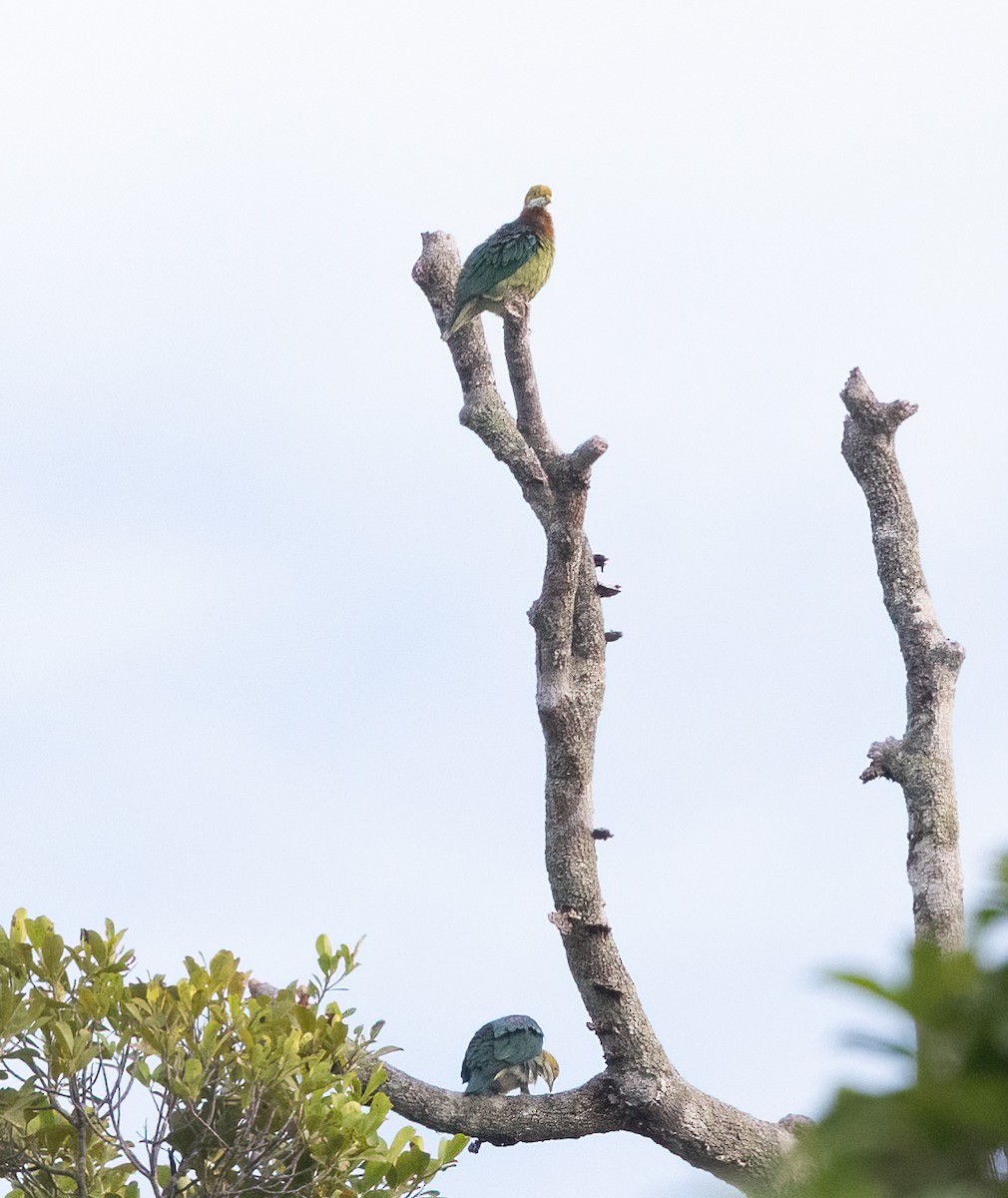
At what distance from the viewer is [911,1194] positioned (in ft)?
2.89

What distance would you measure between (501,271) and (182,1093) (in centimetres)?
453

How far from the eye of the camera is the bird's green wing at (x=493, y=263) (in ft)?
24.8

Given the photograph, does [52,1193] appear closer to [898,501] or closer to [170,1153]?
[170,1153]

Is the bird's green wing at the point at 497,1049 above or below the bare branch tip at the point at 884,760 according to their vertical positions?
below

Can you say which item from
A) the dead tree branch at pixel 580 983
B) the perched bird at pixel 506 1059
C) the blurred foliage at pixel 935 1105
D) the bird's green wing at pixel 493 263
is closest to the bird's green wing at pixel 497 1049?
the perched bird at pixel 506 1059

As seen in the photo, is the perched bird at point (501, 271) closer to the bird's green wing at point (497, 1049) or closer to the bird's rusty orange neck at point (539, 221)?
the bird's rusty orange neck at point (539, 221)

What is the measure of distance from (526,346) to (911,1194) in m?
6.77

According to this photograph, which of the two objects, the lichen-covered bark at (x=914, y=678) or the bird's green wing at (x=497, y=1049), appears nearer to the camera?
the lichen-covered bark at (x=914, y=678)

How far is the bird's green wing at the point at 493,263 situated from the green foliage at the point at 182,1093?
390 cm

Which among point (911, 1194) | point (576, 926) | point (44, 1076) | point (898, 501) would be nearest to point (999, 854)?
point (911, 1194)

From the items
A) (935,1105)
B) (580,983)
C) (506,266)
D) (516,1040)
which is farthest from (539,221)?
(935,1105)

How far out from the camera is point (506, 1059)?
6.45 m

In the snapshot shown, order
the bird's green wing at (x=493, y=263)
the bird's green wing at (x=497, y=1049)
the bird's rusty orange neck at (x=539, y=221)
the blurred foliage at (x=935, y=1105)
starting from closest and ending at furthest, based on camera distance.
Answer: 1. the blurred foliage at (x=935, y=1105)
2. the bird's green wing at (x=497, y=1049)
3. the bird's green wing at (x=493, y=263)
4. the bird's rusty orange neck at (x=539, y=221)

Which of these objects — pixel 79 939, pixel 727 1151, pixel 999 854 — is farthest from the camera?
pixel 727 1151
